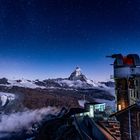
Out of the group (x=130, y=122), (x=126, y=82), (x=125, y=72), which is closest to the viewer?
(x=130, y=122)

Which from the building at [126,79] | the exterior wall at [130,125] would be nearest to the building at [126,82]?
the building at [126,79]

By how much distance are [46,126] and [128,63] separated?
31.4 metres

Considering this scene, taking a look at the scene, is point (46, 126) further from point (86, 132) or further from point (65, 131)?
point (86, 132)

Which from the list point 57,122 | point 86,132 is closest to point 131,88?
point 86,132

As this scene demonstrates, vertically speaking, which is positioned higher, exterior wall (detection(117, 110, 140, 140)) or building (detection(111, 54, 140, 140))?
building (detection(111, 54, 140, 140))

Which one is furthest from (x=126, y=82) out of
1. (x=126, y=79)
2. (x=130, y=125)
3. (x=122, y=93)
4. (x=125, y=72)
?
(x=130, y=125)

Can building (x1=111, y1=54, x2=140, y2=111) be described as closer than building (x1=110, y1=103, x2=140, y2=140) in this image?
No

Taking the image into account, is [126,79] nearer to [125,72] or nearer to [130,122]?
[125,72]

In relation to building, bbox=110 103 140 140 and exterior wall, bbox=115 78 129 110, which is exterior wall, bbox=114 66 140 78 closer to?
exterior wall, bbox=115 78 129 110

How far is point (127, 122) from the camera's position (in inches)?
1208

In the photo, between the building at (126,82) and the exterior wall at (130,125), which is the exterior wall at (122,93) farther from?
the exterior wall at (130,125)

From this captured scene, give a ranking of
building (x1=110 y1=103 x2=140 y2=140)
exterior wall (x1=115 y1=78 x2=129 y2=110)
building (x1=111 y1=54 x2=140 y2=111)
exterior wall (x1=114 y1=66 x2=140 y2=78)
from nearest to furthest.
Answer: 1. building (x1=110 y1=103 x2=140 y2=140)
2. building (x1=111 y1=54 x2=140 y2=111)
3. exterior wall (x1=115 y1=78 x2=129 y2=110)
4. exterior wall (x1=114 y1=66 x2=140 y2=78)

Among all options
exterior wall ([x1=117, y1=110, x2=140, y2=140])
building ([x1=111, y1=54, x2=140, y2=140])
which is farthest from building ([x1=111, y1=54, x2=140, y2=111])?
exterior wall ([x1=117, y1=110, x2=140, y2=140])

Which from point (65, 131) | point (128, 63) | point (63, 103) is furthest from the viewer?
point (63, 103)
